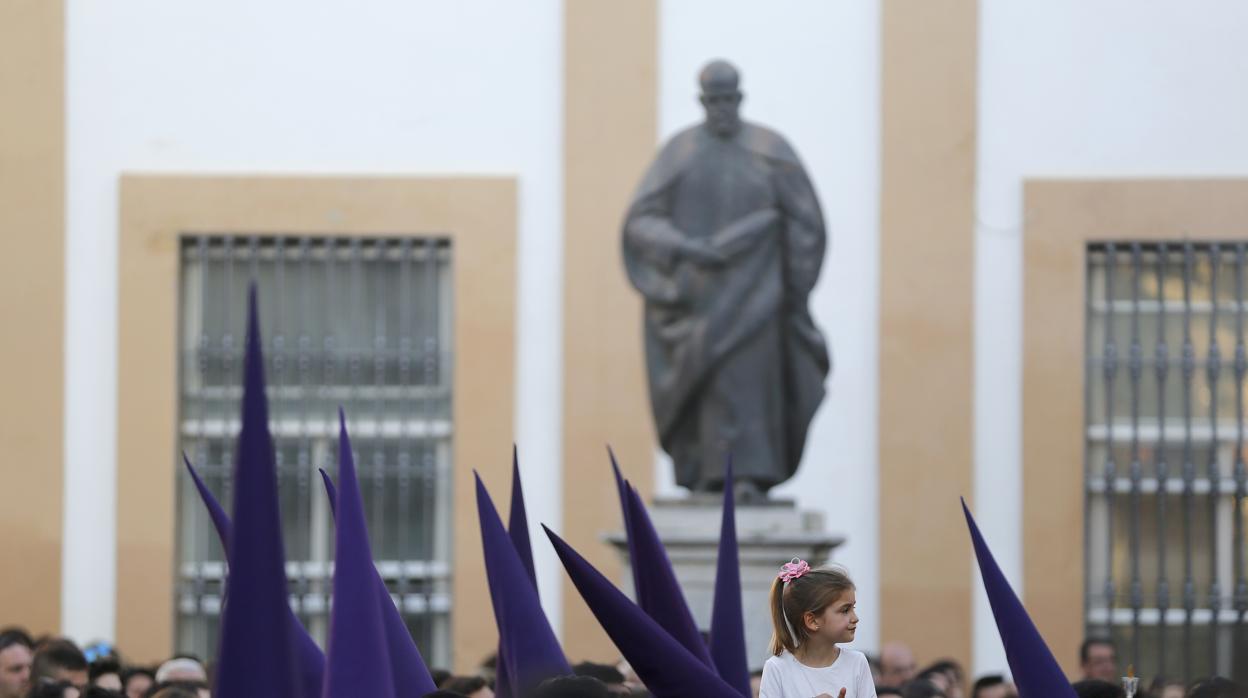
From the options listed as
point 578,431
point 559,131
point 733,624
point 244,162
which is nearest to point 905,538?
point 578,431

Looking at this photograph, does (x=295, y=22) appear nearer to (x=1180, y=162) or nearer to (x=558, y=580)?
(x=558, y=580)

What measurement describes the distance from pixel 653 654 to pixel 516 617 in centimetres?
35

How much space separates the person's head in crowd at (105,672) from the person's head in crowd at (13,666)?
290 mm

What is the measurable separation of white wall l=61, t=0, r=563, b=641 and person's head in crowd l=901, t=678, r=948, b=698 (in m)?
5.63

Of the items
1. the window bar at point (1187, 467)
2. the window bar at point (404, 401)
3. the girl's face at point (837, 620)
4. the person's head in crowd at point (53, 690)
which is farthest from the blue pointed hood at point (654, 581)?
the window bar at point (1187, 467)

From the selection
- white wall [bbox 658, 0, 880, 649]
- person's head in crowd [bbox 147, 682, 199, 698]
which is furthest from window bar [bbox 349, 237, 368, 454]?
person's head in crowd [bbox 147, 682, 199, 698]

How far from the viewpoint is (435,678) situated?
28.1ft

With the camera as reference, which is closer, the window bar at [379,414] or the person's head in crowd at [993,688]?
the person's head in crowd at [993,688]

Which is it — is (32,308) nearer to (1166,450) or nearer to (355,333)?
(355,333)

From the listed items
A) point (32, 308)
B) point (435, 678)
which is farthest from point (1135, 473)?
point (435, 678)

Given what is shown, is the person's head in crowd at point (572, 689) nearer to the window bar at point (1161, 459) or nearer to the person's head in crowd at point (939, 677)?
the person's head in crowd at point (939, 677)

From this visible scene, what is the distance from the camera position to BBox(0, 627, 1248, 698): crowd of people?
707 cm

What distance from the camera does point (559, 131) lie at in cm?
1422

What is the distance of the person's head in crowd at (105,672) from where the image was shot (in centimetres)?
904
